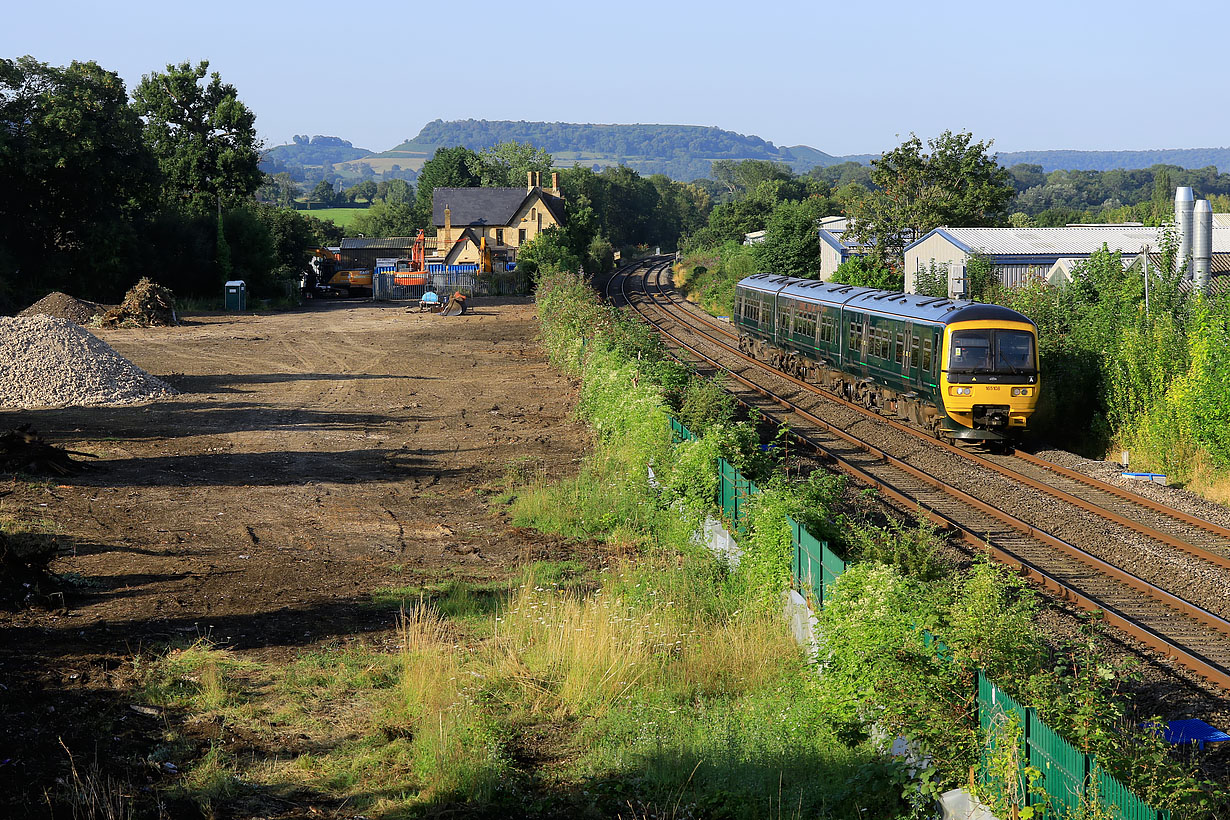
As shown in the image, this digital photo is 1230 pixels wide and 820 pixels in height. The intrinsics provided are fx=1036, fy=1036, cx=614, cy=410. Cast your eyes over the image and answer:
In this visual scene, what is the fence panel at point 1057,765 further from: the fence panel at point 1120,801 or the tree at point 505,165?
the tree at point 505,165

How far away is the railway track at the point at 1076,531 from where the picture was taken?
11.8 metres

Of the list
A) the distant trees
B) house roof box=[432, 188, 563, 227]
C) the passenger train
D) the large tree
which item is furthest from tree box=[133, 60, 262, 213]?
the passenger train

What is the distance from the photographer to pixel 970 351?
2084cm

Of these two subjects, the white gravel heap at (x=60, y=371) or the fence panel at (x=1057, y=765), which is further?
the white gravel heap at (x=60, y=371)

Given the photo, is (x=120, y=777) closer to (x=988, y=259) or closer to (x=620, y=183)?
(x=988, y=259)

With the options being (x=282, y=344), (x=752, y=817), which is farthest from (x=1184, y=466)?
(x=282, y=344)

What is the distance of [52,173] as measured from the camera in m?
49.4

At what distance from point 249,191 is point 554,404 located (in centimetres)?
5183

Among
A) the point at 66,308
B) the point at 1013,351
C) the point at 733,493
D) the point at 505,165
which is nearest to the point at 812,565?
the point at 733,493

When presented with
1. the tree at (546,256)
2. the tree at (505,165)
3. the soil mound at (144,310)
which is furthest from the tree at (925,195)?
the tree at (505,165)

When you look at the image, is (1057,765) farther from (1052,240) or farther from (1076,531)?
(1052,240)

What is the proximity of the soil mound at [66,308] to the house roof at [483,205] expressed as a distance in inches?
1996

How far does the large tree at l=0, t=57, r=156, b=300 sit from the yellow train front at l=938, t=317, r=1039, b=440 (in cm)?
4334

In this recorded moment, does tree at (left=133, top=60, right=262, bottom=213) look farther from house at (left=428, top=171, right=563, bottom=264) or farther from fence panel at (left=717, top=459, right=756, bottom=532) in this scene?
fence panel at (left=717, top=459, right=756, bottom=532)
